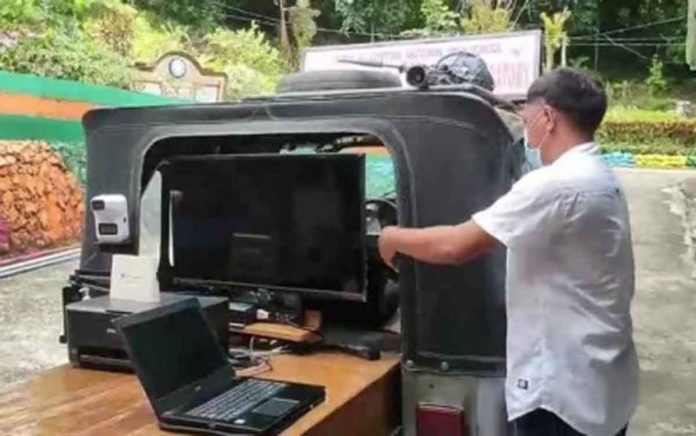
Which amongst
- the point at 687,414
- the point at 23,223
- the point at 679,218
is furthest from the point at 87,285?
the point at 679,218

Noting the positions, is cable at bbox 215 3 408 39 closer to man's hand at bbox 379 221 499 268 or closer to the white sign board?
the white sign board

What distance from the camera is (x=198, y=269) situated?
103 inches

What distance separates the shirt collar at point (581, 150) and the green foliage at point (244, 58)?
12106 millimetres

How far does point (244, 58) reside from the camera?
→ 16.0 meters

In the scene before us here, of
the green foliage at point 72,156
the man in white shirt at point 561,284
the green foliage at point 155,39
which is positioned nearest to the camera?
the man in white shirt at point 561,284

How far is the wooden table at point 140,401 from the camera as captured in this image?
1.82m

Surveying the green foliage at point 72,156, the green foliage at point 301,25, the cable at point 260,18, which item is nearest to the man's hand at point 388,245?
the green foliage at point 72,156

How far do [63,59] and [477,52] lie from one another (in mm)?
5698

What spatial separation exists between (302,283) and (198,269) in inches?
14.0

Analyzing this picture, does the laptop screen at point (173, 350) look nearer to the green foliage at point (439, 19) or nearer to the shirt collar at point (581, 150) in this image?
the shirt collar at point (581, 150)

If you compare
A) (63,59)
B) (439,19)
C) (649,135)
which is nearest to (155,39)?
(439,19)

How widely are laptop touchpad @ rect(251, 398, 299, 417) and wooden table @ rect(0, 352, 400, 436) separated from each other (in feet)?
0.14

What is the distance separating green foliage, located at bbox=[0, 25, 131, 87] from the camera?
32.2ft

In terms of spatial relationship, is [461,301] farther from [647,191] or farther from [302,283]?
[647,191]
